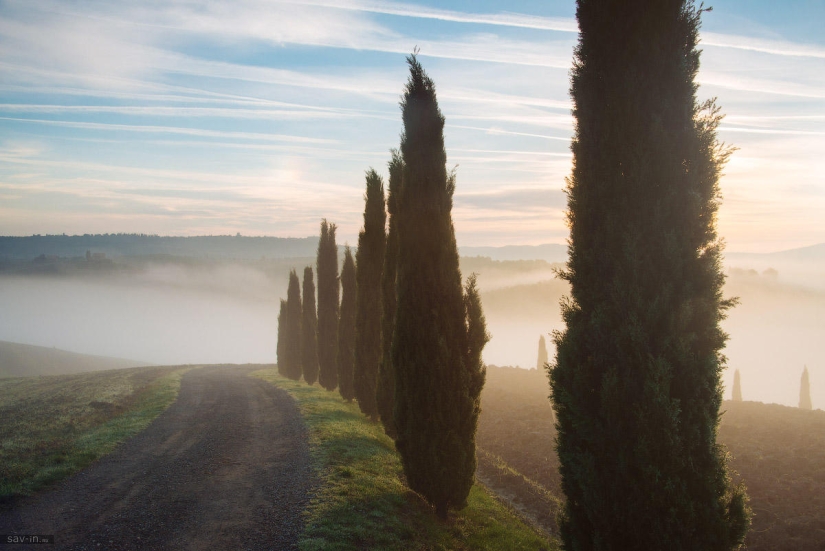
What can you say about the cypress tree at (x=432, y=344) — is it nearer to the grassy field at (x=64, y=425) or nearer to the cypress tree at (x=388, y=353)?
the cypress tree at (x=388, y=353)

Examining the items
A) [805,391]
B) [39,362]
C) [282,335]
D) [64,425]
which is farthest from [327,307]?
[39,362]

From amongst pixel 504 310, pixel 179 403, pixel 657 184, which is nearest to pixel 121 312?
pixel 504 310

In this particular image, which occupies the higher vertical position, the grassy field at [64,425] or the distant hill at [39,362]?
the grassy field at [64,425]

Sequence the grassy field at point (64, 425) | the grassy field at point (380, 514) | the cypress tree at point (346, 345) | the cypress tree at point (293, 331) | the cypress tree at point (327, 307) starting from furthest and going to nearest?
the cypress tree at point (293, 331) < the cypress tree at point (327, 307) < the cypress tree at point (346, 345) < the grassy field at point (64, 425) < the grassy field at point (380, 514)

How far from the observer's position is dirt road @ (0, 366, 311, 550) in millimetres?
7203

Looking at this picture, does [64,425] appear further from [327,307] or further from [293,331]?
[293,331]

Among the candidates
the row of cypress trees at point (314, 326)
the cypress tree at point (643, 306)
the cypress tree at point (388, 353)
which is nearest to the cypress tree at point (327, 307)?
the row of cypress trees at point (314, 326)

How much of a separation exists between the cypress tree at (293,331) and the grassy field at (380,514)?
923 inches

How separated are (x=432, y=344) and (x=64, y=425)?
13128mm

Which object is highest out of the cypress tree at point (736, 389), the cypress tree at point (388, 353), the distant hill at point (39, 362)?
the cypress tree at point (388, 353)

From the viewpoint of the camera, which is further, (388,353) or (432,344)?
(388,353)

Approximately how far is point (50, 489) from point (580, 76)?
12570 millimetres

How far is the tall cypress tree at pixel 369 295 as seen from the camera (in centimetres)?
1862

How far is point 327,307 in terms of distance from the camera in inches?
1100
